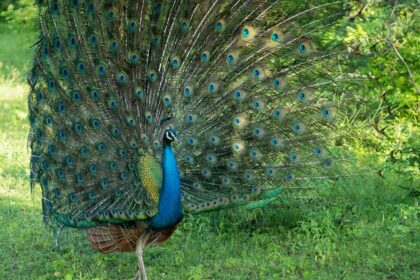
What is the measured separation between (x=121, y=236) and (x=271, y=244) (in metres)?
1.23

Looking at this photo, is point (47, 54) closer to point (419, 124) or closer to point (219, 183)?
point (219, 183)

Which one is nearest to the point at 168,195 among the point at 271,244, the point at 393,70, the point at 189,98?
the point at 189,98

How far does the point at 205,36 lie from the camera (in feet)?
16.6

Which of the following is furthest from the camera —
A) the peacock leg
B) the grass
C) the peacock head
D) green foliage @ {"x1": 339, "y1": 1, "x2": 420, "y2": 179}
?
green foliage @ {"x1": 339, "y1": 1, "x2": 420, "y2": 179}

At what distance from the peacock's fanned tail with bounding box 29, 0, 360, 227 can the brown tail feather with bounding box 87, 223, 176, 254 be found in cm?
21

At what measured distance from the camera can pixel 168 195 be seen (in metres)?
4.50

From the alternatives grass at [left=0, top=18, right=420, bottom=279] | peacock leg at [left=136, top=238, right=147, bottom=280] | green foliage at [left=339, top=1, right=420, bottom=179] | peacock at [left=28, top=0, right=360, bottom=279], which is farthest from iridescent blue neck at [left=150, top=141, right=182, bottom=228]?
green foliage at [left=339, top=1, right=420, bottom=179]

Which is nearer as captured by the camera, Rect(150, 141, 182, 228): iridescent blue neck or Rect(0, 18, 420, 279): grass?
Rect(150, 141, 182, 228): iridescent blue neck

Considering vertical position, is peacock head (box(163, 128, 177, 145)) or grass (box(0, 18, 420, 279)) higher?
peacock head (box(163, 128, 177, 145))

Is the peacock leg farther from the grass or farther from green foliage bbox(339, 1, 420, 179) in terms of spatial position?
green foliage bbox(339, 1, 420, 179)

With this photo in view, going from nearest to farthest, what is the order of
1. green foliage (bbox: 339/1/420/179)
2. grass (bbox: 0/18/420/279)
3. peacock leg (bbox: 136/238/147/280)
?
1. peacock leg (bbox: 136/238/147/280)
2. grass (bbox: 0/18/420/279)
3. green foliage (bbox: 339/1/420/179)

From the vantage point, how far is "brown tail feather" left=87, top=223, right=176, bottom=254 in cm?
468

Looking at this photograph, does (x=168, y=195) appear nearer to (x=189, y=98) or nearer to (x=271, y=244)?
(x=189, y=98)

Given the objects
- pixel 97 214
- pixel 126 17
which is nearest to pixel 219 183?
pixel 97 214
